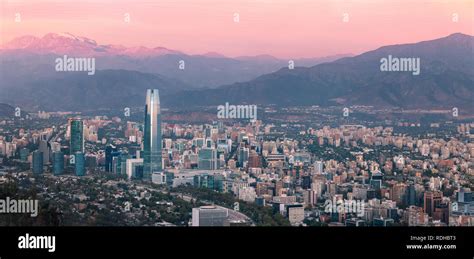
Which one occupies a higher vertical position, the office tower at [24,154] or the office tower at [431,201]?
the office tower at [24,154]

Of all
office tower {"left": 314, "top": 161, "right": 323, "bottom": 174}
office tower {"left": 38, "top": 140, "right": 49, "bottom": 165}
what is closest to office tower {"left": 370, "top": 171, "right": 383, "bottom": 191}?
office tower {"left": 314, "top": 161, "right": 323, "bottom": 174}

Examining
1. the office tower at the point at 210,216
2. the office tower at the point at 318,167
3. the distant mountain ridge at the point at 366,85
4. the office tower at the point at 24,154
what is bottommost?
the office tower at the point at 210,216

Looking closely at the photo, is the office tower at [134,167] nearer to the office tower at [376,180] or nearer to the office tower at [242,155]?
the office tower at [242,155]

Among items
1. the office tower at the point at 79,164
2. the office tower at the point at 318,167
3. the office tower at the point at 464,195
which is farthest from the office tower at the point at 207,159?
the office tower at the point at 464,195
